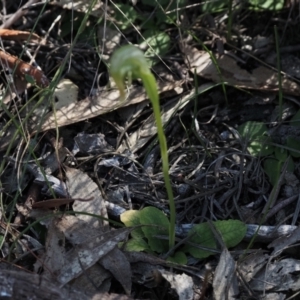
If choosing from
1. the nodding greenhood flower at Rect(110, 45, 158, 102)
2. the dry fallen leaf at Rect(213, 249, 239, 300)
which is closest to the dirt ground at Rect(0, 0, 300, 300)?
the dry fallen leaf at Rect(213, 249, 239, 300)

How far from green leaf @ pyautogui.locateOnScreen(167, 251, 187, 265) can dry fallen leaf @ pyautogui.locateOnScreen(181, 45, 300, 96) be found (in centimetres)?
69

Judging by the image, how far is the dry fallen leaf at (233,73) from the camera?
84.0 inches

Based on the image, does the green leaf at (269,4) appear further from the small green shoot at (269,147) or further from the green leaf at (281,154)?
the green leaf at (281,154)

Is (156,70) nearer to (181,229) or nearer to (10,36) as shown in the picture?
(10,36)

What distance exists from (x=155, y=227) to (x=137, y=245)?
3.0 inches

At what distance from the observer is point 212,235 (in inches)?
67.3

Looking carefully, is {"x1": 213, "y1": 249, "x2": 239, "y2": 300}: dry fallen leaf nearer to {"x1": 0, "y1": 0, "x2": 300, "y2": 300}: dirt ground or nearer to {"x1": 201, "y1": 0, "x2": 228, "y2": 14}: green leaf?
{"x1": 0, "y1": 0, "x2": 300, "y2": 300}: dirt ground

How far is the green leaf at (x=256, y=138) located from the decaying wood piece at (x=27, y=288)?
789mm

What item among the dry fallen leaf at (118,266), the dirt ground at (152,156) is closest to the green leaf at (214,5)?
the dirt ground at (152,156)

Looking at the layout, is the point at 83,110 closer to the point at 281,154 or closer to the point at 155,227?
the point at 155,227

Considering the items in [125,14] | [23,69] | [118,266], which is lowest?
[118,266]

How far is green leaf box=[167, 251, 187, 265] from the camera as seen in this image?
166cm

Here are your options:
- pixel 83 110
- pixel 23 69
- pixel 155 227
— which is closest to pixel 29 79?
pixel 23 69

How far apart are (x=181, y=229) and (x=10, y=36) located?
3.41 feet
